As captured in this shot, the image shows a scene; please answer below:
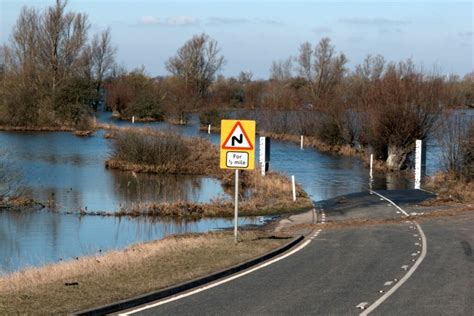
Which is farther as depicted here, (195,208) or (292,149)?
(292,149)

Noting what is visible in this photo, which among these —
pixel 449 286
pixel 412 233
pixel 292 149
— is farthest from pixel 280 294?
pixel 292 149

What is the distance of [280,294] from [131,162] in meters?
38.4

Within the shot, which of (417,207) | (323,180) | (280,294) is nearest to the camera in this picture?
(280,294)

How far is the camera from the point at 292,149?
70375mm

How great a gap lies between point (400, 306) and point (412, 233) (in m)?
10.8

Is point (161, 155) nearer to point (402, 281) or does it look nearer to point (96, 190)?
point (96, 190)

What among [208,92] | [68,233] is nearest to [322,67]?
[208,92]

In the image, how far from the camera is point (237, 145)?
18109 millimetres

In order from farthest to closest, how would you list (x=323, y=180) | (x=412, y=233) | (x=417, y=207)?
(x=323, y=180)
(x=417, y=207)
(x=412, y=233)

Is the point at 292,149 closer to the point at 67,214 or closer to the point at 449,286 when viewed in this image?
the point at 67,214

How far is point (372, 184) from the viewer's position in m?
42.9

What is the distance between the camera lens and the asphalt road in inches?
450

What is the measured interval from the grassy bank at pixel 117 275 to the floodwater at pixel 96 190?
437 centimetres

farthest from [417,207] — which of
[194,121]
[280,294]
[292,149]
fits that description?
[194,121]
